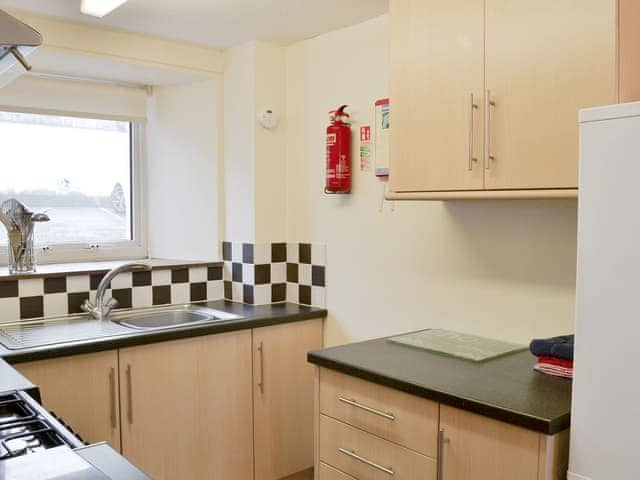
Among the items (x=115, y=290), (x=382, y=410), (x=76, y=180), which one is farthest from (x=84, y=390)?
(x=76, y=180)

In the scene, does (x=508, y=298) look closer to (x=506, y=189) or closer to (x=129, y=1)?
(x=506, y=189)

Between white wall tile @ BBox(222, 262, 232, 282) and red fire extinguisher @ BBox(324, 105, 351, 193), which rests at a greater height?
red fire extinguisher @ BBox(324, 105, 351, 193)

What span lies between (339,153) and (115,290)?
1.22 m

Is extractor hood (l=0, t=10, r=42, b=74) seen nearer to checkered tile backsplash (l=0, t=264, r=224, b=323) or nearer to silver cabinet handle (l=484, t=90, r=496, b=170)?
silver cabinet handle (l=484, t=90, r=496, b=170)

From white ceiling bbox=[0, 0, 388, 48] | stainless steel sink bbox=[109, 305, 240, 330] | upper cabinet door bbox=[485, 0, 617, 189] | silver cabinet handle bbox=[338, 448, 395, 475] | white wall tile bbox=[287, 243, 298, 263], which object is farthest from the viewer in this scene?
white wall tile bbox=[287, 243, 298, 263]

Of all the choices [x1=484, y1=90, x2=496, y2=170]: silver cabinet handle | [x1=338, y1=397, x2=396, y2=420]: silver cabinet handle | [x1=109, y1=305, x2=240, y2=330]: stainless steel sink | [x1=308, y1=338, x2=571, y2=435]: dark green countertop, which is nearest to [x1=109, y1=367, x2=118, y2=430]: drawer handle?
[x1=109, y1=305, x2=240, y2=330]: stainless steel sink

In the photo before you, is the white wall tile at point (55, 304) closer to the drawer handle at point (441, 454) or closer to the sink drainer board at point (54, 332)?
the sink drainer board at point (54, 332)

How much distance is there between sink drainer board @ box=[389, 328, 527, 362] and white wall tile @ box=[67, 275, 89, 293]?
4.63 ft

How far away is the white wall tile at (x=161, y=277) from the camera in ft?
9.67

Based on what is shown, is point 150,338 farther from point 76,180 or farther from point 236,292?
point 76,180

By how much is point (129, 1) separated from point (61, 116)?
970 mm

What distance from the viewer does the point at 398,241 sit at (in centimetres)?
260

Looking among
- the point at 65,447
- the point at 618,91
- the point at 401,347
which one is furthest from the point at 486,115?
the point at 65,447

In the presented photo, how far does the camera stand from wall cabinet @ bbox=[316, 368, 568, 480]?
4.93 ft
